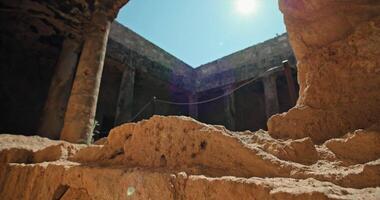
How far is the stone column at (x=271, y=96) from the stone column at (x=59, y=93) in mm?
7722

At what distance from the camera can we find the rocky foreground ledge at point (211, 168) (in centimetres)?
91

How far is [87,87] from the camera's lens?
16.1ft

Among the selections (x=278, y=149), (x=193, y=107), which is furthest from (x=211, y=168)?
(x=193, y=107)

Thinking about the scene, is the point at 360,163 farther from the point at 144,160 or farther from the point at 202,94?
the point at 202,94

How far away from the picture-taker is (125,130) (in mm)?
1881

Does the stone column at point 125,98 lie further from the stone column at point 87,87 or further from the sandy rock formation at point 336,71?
the sandy rock formation at point 336,71

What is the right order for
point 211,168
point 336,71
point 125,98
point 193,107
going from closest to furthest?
point 211,168 < point 336,71 < point 125,98 < point 193,107

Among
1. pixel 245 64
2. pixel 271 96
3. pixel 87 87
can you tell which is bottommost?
pixel 87 87

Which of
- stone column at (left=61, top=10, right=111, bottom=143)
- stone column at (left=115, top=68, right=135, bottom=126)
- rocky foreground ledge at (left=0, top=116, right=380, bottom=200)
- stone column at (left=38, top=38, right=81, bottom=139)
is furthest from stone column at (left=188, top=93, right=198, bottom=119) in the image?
rocky foreground ledge at (left=0, top=116, right=380, bottom=200)

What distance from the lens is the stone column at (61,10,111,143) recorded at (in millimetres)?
4496

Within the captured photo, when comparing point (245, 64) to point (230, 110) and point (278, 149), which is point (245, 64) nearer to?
point (230, 110)

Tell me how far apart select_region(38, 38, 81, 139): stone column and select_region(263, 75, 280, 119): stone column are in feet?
25.3

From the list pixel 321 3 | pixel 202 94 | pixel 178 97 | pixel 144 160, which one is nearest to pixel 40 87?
pixel 178 97

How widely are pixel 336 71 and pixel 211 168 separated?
1.18 m
